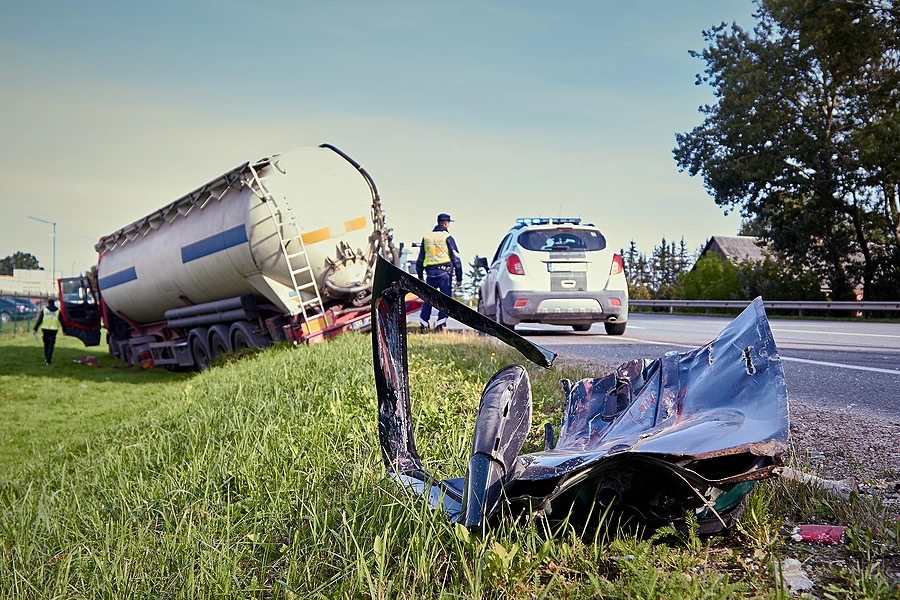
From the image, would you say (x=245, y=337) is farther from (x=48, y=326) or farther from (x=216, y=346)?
(x=48, y=326)

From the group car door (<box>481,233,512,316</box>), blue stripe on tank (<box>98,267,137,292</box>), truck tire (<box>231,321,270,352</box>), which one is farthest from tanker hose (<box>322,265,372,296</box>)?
blue stripe on tank (<box>98,267,137,292</box>)

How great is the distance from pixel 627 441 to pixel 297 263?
356 inches

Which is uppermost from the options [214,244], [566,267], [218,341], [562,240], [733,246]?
[733,246]

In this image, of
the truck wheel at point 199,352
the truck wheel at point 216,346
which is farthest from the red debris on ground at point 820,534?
the truck wheel at point 199,352

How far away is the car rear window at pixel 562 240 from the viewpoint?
10.8 metres

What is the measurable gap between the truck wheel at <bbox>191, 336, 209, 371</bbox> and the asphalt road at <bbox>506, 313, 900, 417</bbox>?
652 centimetres

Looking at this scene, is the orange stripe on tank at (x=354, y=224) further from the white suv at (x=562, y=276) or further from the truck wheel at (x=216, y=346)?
the truck wheel at (x=216, y=346)

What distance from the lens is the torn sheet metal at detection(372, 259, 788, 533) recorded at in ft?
6.22

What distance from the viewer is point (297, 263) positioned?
35.6ft

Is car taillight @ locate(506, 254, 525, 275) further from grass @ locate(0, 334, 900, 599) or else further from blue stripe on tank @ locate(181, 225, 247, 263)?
grass @ locate(0, 334, 900, 599)

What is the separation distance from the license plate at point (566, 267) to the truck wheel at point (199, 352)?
7021mm

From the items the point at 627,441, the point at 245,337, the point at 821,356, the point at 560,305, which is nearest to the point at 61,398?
the point at 245,337

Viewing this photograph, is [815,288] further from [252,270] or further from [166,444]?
[166,444]

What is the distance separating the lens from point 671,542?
87.0 inches
